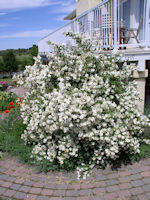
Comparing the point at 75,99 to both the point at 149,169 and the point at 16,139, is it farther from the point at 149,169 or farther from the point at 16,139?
the point at 16,139

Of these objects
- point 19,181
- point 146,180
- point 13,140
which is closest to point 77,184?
→ point 19,181

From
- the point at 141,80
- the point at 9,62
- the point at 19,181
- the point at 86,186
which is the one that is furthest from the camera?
the point at 9,62

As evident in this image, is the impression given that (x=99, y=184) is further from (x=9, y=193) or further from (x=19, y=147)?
(x=19, y=147)

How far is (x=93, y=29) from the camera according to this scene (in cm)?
598

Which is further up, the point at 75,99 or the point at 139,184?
the point at 75,99

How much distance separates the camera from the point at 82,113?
8.88 feet

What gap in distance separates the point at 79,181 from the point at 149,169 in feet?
4.12

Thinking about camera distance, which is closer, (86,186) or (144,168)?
(86,186)

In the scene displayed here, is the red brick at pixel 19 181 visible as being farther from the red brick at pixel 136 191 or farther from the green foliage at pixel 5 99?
the green foliage at pixel 5 99

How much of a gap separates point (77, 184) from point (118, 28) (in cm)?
414

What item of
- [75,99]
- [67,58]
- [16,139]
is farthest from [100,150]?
[16,139]

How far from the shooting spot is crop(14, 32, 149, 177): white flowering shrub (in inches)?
112

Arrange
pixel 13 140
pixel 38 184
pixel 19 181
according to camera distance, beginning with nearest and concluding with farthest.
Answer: pixel 38 184 → pixel 19 181 → pixel 13 140

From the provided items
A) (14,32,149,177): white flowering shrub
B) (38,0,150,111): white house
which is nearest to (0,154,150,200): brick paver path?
(14,32,149,177): white flowering shrub
